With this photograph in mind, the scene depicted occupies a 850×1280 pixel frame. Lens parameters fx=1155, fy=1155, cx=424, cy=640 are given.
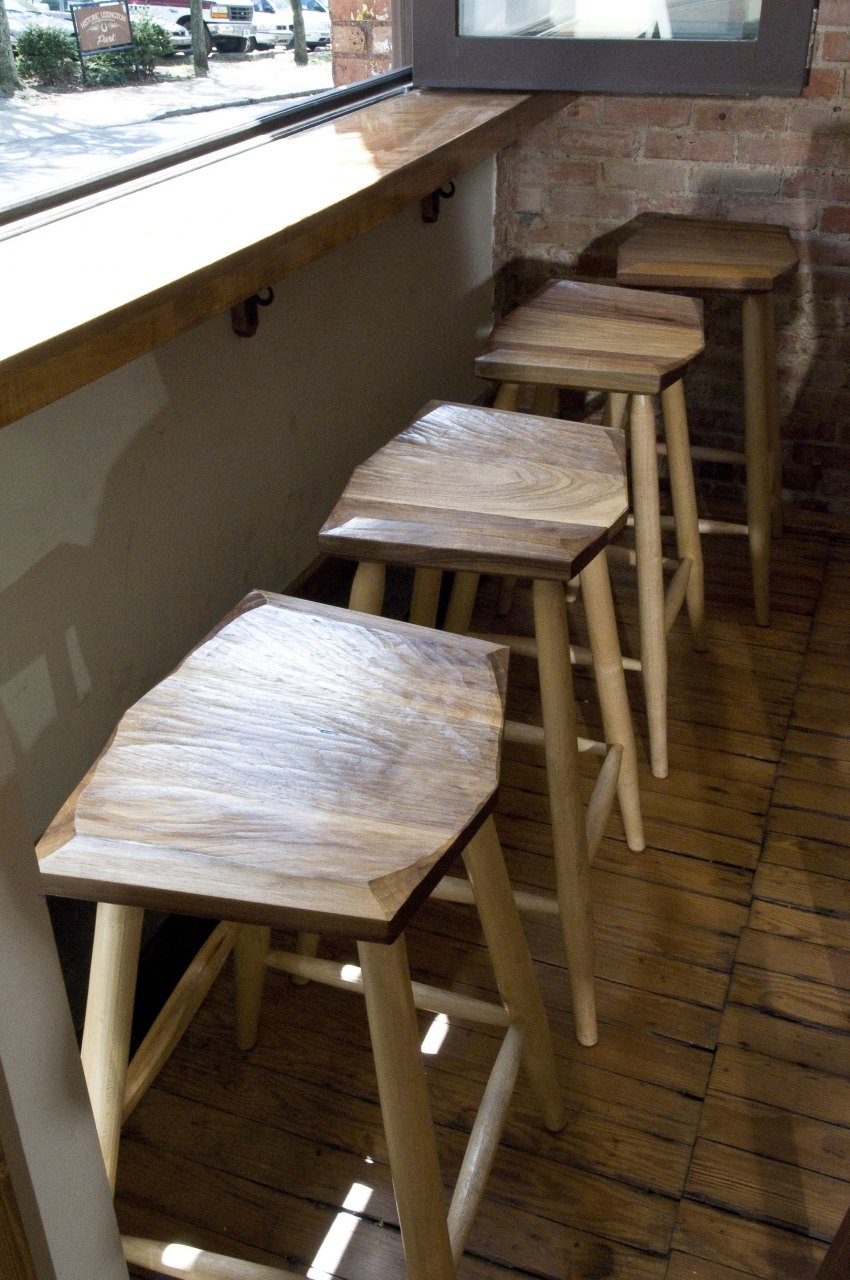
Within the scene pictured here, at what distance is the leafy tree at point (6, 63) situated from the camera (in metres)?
1.42

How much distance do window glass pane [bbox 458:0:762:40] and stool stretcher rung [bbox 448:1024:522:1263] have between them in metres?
2.24

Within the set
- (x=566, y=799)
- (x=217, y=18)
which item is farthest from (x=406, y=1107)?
(x=217, y=18)

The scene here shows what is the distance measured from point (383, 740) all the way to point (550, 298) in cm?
137

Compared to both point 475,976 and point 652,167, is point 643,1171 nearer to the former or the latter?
point 475,976

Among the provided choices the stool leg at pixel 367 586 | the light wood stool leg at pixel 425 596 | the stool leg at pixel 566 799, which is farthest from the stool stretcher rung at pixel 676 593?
the stool leg at pixel 367 586

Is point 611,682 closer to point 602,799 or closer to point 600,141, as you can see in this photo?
point 602,799

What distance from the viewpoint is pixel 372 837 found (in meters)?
0.92

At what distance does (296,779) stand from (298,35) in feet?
5.56

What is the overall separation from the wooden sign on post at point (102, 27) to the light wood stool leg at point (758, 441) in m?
1.38

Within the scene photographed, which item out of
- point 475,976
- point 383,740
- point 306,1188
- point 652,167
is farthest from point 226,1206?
point 652,167

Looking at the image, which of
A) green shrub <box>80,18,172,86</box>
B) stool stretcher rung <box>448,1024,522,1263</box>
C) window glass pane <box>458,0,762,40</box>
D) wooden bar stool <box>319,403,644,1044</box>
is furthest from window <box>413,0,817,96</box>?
stool stretcher rung <box>448,1024,522,1263</box>

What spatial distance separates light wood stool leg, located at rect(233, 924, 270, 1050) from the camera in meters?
1.51

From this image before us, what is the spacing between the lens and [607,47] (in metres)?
2.62

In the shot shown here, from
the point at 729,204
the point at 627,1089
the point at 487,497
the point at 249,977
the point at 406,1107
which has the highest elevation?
the point at 729,204
